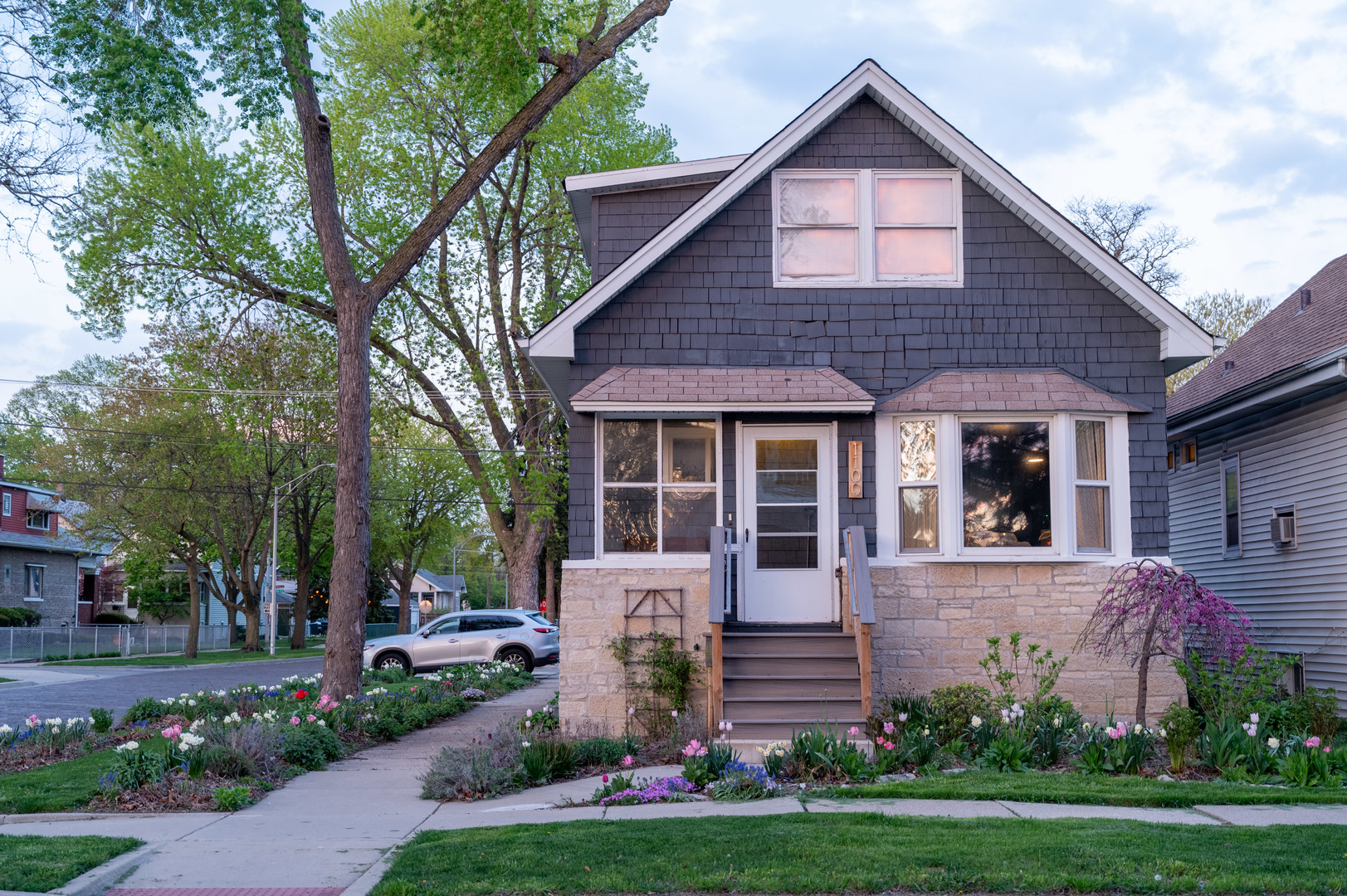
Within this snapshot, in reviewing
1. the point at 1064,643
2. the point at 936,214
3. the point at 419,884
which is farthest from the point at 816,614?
the point at 419,884

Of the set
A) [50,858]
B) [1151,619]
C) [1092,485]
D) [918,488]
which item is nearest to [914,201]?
[918,488]

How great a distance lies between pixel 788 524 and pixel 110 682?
755 inches

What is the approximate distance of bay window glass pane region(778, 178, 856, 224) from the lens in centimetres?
1344

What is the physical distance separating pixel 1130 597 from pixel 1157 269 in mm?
24724

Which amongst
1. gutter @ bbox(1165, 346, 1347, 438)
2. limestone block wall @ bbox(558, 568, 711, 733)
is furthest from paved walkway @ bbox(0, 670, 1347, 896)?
gutter @ bbox(1165, 346, 1347, 438)

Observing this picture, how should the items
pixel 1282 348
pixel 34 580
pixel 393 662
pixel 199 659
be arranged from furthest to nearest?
pixel 34 580 < pixel 199 659 < pixel 393 662 < pixel 1282 348

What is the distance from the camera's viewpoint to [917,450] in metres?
13.0

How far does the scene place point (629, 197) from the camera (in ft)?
49.1

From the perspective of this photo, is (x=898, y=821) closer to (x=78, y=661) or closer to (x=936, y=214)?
(x=936, y=214)

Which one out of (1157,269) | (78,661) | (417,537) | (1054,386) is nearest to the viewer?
(1054,386)

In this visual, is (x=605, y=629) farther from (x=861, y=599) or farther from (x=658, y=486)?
(x=861, y=599)

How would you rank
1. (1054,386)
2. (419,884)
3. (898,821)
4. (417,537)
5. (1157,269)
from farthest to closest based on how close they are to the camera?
(417,537) → (1157,269) → (1054,386) → (898,821) → (419,884)

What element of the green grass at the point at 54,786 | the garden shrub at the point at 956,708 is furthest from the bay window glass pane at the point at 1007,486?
the green grass at the point at 54,786

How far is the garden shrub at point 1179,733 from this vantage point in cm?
1002
